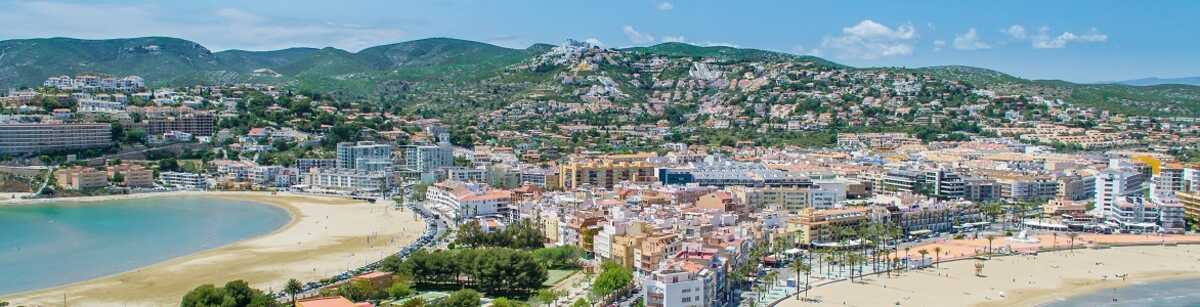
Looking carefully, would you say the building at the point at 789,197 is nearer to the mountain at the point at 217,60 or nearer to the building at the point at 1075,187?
the building at the point at 1075,187

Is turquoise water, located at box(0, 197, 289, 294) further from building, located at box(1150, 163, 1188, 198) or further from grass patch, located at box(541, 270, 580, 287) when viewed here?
building, located at box(1150, 163, 1188, 198)

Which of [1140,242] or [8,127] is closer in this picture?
[1140,242]

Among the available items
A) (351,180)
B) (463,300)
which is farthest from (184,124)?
(463,300)

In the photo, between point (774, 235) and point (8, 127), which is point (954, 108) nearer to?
point (774, 235)

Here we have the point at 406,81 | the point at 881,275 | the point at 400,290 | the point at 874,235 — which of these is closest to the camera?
the point at 400,290

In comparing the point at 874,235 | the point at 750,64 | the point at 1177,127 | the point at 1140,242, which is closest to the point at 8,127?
the point at 874,235

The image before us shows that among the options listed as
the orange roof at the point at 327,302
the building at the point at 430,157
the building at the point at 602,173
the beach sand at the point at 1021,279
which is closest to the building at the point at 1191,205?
the beach sand at the point at 1021,279

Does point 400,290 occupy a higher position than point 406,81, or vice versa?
point 406,81
